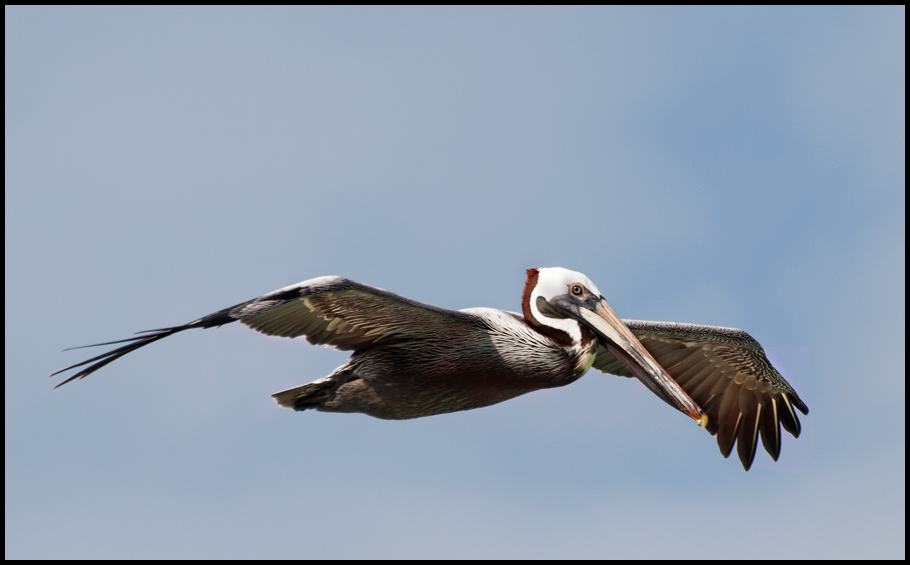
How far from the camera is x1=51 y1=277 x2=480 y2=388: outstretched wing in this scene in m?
7.39

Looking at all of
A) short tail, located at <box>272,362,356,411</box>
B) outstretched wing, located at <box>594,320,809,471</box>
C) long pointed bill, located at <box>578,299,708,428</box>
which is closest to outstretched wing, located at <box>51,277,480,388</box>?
short tail, located at <box>272,362,356,411</box>

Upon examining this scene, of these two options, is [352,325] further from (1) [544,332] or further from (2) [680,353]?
(2) [680,353]

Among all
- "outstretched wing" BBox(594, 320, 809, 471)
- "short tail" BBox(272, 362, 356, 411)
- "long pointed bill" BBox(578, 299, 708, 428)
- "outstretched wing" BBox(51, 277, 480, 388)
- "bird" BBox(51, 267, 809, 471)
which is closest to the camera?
"outstretched wing" BBox(51, 277, 480, 388)

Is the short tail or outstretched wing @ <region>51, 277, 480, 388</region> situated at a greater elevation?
outstretched wing @ <region>51, 277, 480, 388</region>

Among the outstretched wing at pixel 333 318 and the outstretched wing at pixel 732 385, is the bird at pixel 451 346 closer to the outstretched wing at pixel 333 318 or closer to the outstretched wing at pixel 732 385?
the outstretched wing at pixel 333 318

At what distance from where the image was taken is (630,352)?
8.60 meters

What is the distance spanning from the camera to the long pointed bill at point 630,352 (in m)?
8.54

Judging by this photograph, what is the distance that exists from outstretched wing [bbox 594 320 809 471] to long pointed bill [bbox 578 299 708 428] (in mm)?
2044

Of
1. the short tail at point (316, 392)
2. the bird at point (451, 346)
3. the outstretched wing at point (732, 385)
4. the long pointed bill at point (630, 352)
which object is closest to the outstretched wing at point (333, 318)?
the bird at point (451, 346)

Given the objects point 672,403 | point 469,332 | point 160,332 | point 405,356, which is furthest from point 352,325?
point 672,403

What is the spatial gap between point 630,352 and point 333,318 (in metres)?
2.86

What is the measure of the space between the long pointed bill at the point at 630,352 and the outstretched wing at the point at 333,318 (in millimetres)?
1239

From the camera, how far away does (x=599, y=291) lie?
28.9 feet

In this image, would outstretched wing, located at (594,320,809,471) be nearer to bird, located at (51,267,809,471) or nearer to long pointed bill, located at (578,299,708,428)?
long pointed bill, located at (578,299,708,428)
